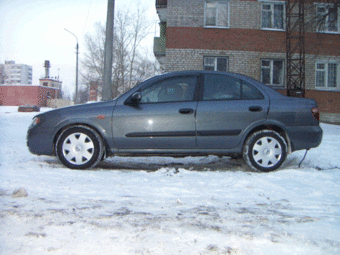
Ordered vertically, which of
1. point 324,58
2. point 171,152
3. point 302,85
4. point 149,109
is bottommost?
point 171,152

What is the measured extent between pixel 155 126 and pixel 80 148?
1.20m

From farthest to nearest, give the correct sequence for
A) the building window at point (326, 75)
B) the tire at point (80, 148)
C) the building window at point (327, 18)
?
1. the building window at point (326, 75)
2. the building window at point (327, 18)
3. the tire at point (80, 148)

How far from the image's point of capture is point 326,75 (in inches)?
723

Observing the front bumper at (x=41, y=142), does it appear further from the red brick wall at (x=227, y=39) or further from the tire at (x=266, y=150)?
the red brick wall at (x=227, y=39)

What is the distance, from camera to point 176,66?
689 inches

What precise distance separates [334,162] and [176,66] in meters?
12.5

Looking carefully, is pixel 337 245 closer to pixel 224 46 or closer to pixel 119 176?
pixel 119 176

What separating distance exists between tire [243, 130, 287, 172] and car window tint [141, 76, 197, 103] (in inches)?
46.5

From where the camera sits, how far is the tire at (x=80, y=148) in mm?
5070

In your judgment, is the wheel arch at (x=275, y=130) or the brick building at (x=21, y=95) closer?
the wheel arch at (x=275, y=130)

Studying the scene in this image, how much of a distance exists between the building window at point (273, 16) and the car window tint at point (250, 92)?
548 inches

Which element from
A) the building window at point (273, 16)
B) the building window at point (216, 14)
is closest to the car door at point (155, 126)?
the building window at point (216, 14)

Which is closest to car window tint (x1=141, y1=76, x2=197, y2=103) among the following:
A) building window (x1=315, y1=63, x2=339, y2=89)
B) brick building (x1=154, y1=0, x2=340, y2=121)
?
brick building (x1=154, y1=0, x2=340, y2=121)

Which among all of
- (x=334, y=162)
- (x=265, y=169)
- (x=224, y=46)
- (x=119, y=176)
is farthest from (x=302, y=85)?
(x=119, y=176)
